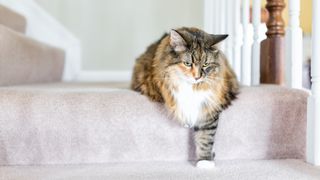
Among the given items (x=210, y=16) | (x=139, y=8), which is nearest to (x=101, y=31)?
(x=139, y=8)

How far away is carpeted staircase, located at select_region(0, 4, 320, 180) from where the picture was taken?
1.11 metres

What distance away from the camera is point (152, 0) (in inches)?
95.7

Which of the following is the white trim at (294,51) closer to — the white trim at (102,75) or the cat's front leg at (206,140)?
the cat's front leg at (206,140)

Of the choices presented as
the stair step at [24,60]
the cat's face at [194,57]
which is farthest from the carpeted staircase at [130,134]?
the stair step at [24,60]

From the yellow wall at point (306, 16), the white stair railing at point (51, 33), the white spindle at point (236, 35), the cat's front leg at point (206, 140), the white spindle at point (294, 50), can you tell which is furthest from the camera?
the yellow wall at point (306, 16)

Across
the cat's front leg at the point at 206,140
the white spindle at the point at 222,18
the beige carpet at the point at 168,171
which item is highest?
→ the white spindle at the point at 222,18

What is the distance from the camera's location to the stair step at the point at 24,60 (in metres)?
1.50

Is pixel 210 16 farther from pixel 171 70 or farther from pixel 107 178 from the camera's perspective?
pixel 107 178

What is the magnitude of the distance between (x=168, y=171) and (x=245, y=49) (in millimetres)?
713

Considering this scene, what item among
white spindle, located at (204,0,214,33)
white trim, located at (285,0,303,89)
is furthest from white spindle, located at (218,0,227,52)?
white trim, located at (285,0,303,89)

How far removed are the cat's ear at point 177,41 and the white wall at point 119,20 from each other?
4.54 feet

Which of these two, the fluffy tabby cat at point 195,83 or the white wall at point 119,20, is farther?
the white wall at point 119,20

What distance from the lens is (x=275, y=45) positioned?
1.48 meters
